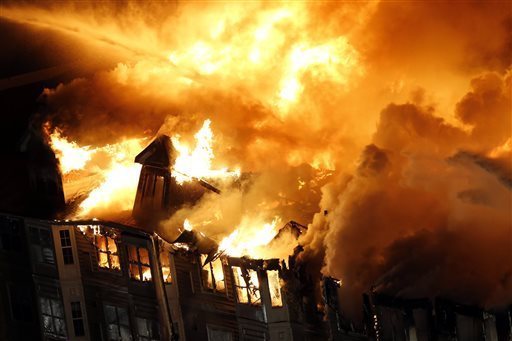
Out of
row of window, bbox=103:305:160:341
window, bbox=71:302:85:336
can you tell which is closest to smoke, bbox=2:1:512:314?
row of window, bbox=103:305:160:341

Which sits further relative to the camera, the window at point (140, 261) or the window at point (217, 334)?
the window at point (140, 261)

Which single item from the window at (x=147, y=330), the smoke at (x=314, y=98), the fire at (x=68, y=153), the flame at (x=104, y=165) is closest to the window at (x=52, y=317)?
the window at (x=147, y=330)

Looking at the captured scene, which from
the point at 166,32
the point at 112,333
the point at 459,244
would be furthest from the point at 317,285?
the point at 166,32

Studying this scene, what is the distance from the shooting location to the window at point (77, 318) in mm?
42500

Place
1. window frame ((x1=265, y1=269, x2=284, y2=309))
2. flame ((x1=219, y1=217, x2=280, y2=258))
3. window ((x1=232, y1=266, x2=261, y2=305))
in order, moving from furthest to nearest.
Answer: flame ((x1=219, y1=217, x2=280, y2=258)), window ((x1=232, y1=266, x2=261, y2=305)), window frame ((x1=265, y1=269, x2=284, y2=309))

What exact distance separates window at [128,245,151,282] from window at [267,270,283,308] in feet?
18.4

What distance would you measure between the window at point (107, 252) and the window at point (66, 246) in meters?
1.23

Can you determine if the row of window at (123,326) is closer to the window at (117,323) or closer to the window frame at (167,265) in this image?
the window at (117,323)

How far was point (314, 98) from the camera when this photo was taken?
1756 inches

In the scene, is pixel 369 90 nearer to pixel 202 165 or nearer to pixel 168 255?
pixel 202 165

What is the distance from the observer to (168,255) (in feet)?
127

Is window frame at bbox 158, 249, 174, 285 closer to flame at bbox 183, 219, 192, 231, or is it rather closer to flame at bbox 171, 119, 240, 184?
flame at bbox 183, 219, 192, 231

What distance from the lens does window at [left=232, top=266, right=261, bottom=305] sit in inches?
1416

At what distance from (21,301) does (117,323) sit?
5.36m
